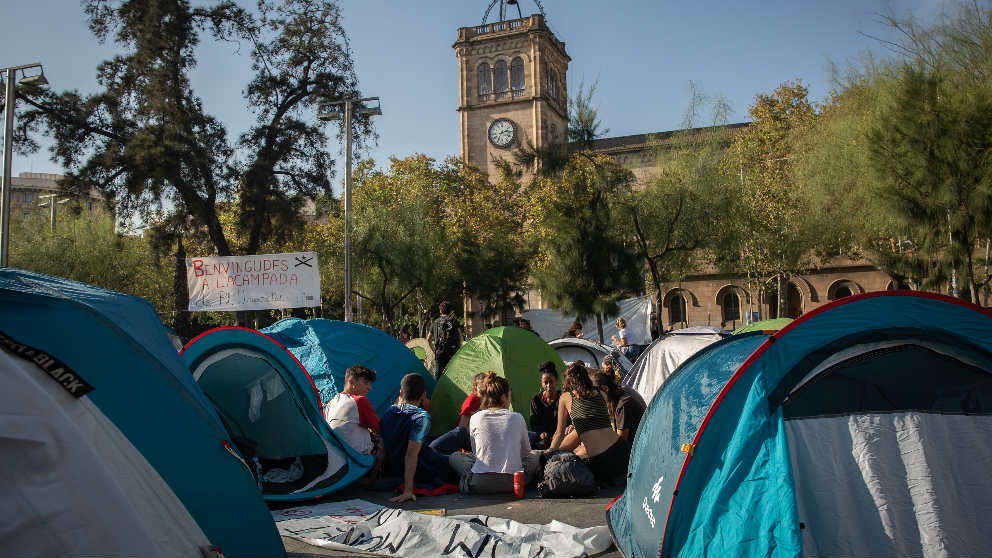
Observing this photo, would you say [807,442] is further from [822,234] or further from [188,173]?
[822,234]

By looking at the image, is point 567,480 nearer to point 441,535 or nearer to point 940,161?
point 441,535

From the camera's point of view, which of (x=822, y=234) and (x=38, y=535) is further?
(x=822, y=234)

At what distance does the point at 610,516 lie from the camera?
5969 mm

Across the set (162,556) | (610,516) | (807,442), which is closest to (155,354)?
(162,556)

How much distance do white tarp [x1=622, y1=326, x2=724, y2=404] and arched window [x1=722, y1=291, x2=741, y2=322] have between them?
31629mm

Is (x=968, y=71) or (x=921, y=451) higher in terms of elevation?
(x=968, y=71)

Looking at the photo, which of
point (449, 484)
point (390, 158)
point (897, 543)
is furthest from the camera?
point (390, 158)

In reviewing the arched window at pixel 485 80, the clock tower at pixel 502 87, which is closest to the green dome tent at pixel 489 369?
the clock tower at pixel 502 87

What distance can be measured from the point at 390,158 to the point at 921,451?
128 ft

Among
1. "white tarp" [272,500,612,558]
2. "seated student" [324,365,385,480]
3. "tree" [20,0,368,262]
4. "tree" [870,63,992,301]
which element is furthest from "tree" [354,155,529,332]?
"white tarp" [272,500,612,558]

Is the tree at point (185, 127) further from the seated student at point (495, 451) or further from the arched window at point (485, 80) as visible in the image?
the arched window at point (485, 80)

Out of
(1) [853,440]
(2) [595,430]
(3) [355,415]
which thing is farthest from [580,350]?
(1) [853,440]

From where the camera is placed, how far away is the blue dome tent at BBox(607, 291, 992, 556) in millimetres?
4453

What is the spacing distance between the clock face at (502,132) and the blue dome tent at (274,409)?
45.5 m
